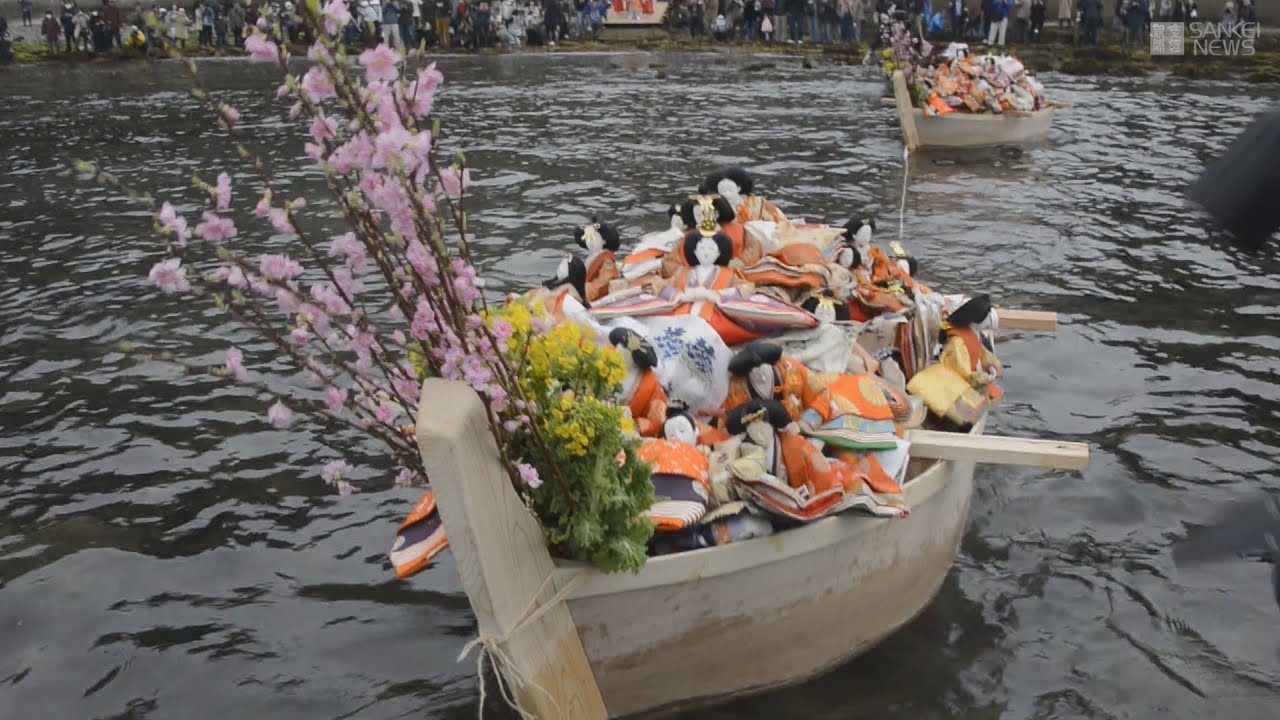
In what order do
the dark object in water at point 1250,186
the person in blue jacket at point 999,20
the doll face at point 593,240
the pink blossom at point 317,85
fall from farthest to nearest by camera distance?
1. the person in blue jacket at point 999,20
2. the doll face at point 593,240
3. the pink blossom at point 317,85
4. the dark object in water at point 1250,186

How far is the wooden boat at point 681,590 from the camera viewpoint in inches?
145

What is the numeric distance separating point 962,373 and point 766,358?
1592 mm

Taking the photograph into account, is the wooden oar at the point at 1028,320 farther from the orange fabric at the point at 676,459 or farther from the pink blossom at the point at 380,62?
the pink blossom at the point at 380,62

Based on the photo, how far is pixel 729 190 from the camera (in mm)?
6930

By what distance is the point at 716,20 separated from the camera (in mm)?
34406

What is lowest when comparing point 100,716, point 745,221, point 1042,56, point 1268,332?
point 100,716

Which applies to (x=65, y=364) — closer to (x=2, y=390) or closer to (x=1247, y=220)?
(x=2, y=390)

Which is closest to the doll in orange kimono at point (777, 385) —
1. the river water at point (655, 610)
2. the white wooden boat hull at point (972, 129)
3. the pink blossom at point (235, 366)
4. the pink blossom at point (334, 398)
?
the river water at point (655, 610)

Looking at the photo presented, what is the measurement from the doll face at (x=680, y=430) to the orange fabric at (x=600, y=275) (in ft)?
5.25

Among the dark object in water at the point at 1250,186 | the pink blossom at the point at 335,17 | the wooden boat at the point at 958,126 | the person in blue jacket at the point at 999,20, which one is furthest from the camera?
the person in blue jacket at the point at 999,20

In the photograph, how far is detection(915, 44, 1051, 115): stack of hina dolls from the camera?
1756 centimetres

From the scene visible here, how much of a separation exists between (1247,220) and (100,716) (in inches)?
204

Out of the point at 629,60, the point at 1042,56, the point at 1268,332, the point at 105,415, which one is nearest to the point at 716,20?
the point at 629,60

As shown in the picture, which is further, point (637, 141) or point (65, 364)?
point (637, 141)
